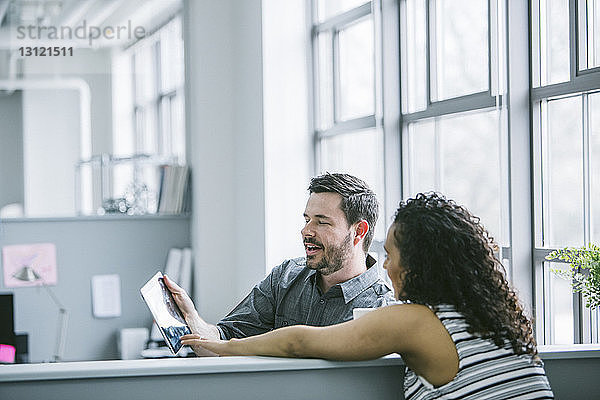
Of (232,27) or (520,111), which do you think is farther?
(232,27)

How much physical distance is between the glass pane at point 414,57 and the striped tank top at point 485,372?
2.13 meters

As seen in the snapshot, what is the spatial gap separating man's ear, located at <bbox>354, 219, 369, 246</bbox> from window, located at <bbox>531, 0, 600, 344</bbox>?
62cm

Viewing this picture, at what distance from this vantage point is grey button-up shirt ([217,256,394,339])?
2945 mm

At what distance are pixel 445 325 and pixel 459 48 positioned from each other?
1950 mm

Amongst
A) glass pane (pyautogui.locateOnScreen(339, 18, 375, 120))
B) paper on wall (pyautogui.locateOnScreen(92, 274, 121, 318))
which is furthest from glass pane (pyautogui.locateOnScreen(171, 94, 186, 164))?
glass pane (pyautogui.locateOnScreen(339, 18, 375, 120))

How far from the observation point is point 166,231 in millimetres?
5723

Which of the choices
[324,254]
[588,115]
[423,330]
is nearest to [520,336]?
[423,330]

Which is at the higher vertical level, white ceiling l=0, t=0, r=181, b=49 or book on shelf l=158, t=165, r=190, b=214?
white ceiling l=0, t=0, r=181, b=49

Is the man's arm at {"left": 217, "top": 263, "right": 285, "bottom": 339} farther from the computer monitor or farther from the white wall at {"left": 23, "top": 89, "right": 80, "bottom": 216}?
the white wall at {"left": 23, "top": 89, "right": 80, "bottom": 216}

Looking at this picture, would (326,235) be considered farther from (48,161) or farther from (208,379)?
(48,161)

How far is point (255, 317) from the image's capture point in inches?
125

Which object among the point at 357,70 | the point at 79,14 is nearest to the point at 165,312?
the point at 357,70

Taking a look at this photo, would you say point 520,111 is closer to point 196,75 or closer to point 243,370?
point 243,370

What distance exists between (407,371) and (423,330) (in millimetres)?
172
